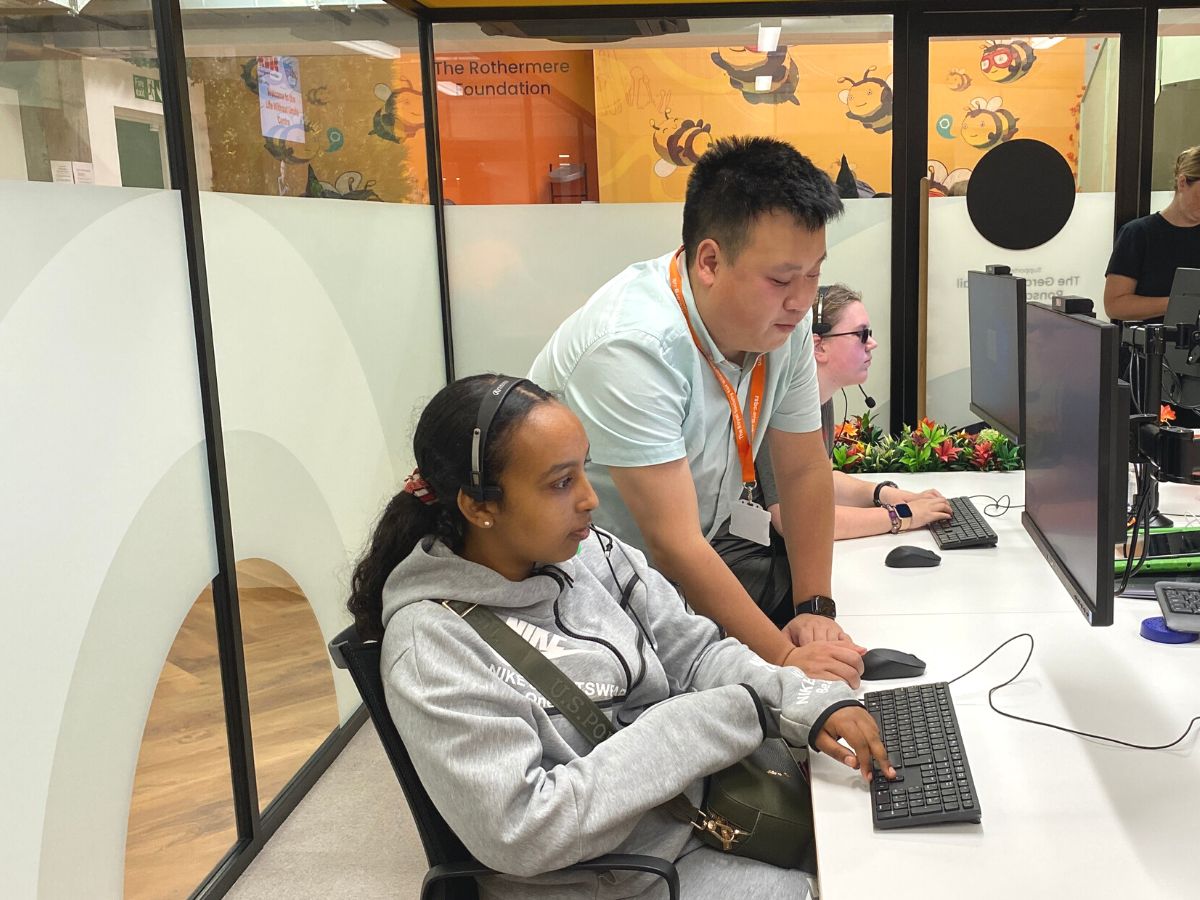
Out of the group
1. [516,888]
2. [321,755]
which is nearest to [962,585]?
[516,888]

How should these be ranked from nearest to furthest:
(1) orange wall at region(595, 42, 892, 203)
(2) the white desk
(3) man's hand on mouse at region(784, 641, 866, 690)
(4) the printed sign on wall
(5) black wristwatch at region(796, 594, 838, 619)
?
(2) the white desk < (3) man's hand on mouse at region(784, 641, 866, 690) < (5) black wristwatch at region(796, 594, 838, 619) < (4) the printed sign on wall < (1) orange wall at region(595, 42, 892, 203)

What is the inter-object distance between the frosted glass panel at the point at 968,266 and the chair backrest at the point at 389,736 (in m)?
3.61

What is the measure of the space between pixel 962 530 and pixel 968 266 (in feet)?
7.70

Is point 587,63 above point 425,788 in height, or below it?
above

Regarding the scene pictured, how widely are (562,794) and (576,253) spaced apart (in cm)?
356

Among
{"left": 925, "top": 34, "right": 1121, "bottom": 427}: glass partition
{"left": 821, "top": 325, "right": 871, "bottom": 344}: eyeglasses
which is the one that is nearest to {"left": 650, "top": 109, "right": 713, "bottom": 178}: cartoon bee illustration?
{"left": 925, "top": 34, "right": 1121, "bottom": 427}: glass partition

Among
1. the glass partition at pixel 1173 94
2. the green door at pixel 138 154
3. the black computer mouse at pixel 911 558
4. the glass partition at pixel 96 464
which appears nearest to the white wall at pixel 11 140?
the glass partition at pixel 96 464

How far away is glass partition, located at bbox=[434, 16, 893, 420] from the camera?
443 centimetres

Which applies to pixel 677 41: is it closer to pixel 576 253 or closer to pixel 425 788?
pixel 576 253

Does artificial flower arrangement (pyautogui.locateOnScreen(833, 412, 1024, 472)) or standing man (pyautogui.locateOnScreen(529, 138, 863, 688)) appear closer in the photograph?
standing man (pyautogui.locateOnScreen(529, 138, 863, 688))

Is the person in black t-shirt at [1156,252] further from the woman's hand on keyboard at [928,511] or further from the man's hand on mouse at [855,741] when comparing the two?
the man's hand on mouse at [855,741]

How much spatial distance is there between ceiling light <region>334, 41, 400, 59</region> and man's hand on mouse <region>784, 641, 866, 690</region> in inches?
107

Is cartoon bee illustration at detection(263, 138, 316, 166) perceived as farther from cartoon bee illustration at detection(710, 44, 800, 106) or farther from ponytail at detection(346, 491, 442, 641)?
cartoon bee illustration at detection(710, 44, 800, 106)

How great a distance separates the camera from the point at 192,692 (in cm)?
248
